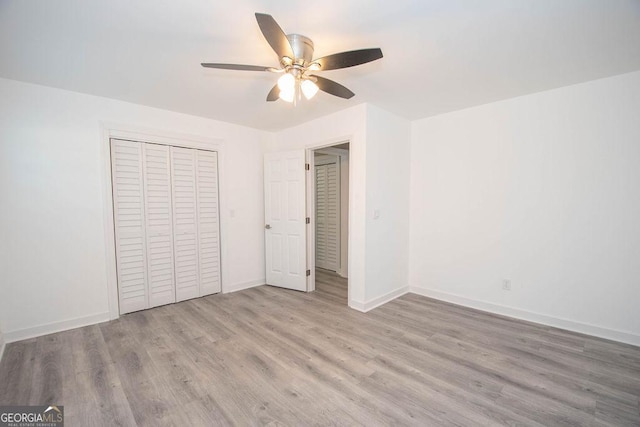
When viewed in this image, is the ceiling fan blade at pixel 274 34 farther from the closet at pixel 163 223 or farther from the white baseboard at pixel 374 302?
the white baseboard at pixel 374 302

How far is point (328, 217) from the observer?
5.20 meters

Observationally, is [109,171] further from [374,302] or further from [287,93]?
[374,302]

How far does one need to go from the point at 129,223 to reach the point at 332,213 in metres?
3.16

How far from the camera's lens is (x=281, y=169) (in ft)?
13.3

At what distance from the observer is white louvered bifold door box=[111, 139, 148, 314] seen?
307cm

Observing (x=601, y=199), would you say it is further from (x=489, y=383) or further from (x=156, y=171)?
(x=156, y=171)

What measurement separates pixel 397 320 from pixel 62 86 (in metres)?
4.23

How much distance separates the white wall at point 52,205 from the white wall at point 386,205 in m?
2.75

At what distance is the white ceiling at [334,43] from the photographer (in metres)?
1.60

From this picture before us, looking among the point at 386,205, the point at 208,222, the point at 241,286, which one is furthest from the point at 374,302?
the point at 208,222

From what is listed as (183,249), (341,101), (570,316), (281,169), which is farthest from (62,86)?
(570,316)

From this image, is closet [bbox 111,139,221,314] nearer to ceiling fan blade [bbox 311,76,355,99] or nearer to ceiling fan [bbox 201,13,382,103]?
ceiling fan [bbox 201,13,382,103]

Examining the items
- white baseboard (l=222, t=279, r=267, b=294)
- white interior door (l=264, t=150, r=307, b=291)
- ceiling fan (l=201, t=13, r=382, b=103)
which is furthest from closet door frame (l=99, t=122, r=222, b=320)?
ceiling fan (l=201, t=13, r=382, b=103)

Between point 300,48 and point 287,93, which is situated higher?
point 300,48
